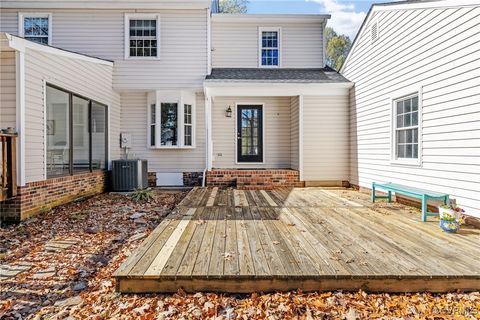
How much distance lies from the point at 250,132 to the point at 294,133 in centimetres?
156

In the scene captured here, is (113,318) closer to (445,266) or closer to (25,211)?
(445,266)

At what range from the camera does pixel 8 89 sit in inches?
195

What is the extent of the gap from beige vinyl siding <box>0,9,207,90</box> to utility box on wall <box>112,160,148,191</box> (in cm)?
234

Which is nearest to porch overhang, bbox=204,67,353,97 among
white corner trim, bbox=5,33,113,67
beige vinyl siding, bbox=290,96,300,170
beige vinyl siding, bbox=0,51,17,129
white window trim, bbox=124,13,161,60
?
beige vinyl siding, bbox=290,96,300,170

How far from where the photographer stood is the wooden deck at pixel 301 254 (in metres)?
2.51

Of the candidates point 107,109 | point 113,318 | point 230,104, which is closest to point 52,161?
point 107,109

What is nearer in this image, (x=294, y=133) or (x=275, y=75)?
(x=275, y=75)

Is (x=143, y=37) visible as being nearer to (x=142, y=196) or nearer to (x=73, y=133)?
(x=73, y=133)

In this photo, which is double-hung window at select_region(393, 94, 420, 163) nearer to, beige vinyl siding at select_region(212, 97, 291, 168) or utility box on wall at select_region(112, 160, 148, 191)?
beige vinyl siding at select_region(212, 97, 291, 168)

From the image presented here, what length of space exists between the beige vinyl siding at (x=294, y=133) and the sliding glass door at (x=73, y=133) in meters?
5.61

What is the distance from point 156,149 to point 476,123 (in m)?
7.79

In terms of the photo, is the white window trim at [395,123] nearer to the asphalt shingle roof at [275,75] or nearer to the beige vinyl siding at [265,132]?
the asphalt shingle roof at [275,75]

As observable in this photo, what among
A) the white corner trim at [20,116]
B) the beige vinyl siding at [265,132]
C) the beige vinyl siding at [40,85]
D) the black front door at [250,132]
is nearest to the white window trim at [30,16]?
A: the beige vinyl siding at [40,85]

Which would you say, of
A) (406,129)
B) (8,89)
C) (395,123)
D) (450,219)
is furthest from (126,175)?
(450,219)
